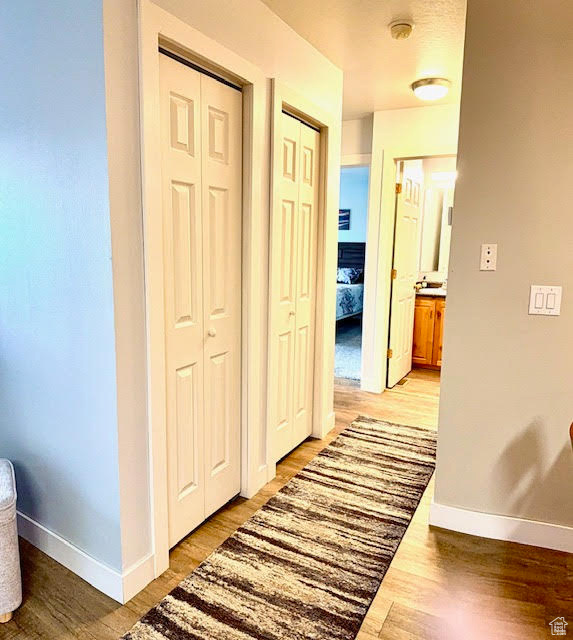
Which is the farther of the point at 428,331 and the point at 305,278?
the point at 428,331

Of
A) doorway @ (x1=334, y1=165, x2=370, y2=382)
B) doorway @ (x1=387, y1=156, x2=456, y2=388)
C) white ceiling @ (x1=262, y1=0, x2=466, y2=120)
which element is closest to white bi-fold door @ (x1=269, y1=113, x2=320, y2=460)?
white ceiling @ (x1=262, y1=0, x2=466, y2=120)

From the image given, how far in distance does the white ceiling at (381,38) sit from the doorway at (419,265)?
1.02m

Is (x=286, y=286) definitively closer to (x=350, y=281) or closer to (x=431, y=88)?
(x=431, y=88)

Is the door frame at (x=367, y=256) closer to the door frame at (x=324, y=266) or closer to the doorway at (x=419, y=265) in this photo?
the doorway at (x=419, y=265)

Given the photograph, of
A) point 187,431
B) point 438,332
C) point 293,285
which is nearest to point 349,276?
point 438,332

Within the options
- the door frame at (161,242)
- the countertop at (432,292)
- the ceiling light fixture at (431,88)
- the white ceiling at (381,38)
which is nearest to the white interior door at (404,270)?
the countertop at (432,292)

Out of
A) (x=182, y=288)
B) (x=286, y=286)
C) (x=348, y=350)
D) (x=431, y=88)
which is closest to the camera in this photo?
(x=182, y=288)

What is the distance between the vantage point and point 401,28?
2455 mm

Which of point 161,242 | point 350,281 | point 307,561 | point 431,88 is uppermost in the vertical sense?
point 431,88

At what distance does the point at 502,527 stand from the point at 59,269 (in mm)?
2217

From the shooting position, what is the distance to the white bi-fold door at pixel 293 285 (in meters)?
2.59

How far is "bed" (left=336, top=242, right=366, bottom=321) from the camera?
264 inches

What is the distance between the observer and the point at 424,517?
91.8 inches

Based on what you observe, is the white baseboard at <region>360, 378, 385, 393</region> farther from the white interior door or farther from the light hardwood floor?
the light hardwood floor
